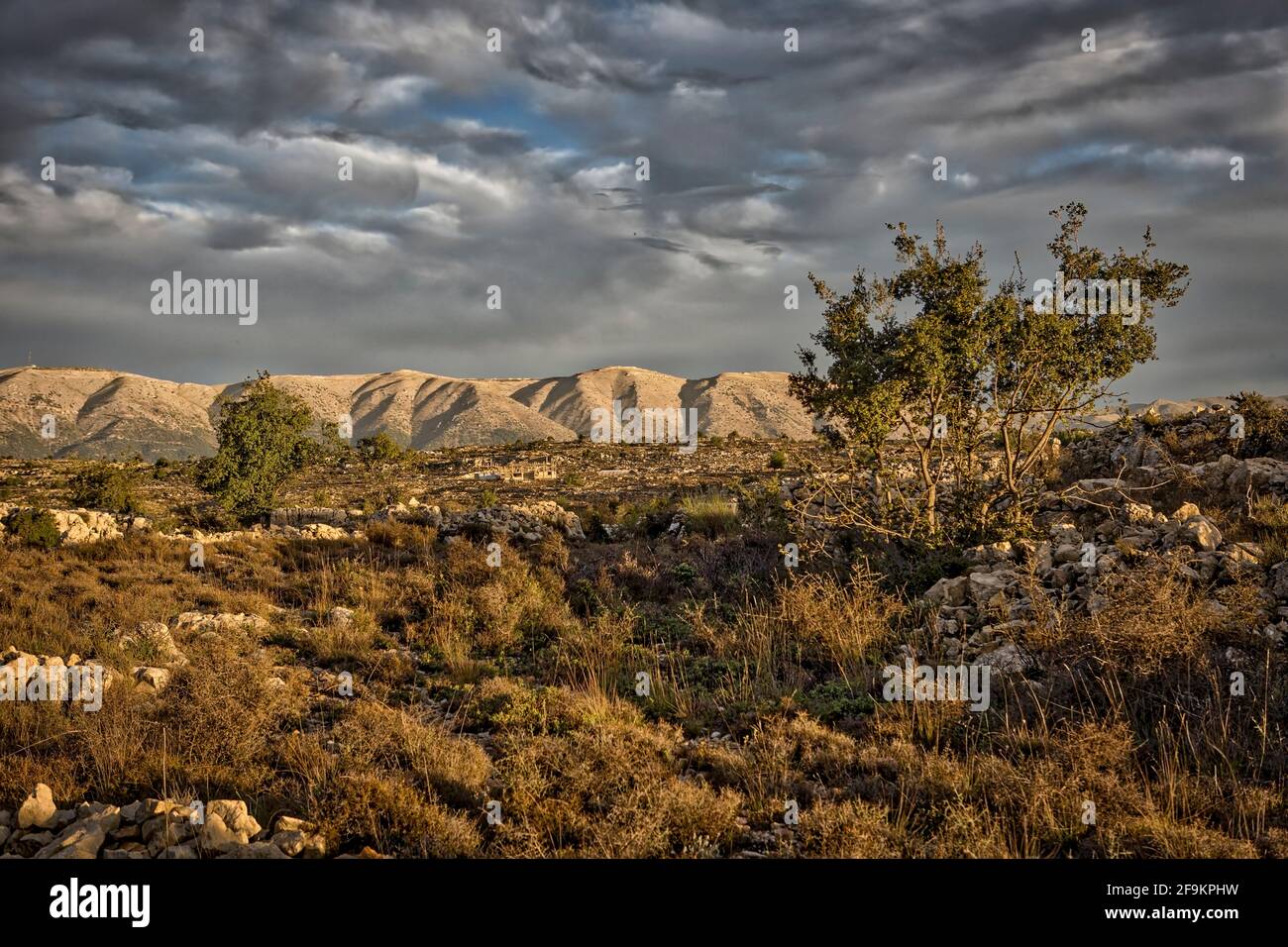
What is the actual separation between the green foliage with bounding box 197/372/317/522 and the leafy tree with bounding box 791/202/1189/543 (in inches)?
707

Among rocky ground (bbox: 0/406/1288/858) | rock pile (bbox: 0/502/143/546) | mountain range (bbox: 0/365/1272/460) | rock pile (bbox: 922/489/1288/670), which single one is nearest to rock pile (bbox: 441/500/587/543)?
rocky ground (bbox: 0/406/1288/858)

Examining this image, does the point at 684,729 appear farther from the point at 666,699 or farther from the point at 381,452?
the point at 381,452

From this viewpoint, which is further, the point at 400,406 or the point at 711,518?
the point at 400,406

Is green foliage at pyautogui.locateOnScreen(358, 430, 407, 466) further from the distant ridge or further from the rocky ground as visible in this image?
the distant ridge

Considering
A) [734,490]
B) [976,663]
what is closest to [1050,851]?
[976,663]

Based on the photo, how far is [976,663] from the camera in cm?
761

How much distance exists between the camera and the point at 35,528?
1536 cm

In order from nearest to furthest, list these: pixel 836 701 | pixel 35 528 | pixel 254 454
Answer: pixel 836 701 < pixel 35 528 < pixel 254 454

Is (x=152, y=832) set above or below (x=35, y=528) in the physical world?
below

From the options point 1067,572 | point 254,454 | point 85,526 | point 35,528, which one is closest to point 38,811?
point 1067,572

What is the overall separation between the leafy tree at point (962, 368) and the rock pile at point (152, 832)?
30.6 ft

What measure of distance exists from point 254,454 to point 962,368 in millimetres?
20726

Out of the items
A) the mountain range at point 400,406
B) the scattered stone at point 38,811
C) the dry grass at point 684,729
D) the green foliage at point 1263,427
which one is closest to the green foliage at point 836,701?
the dry grass at point 684,729

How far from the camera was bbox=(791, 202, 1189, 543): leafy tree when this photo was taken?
11133mm
